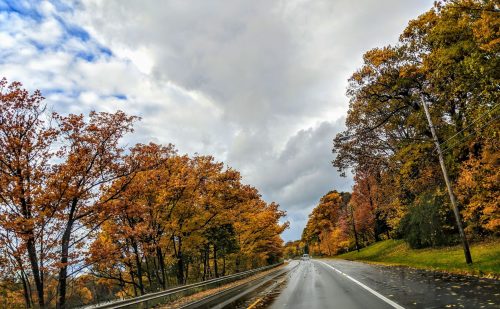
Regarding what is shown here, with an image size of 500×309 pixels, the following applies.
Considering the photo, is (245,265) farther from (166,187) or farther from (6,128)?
(6,128)

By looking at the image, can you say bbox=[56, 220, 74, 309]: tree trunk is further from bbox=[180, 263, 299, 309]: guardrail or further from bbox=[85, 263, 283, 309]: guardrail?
bbox=[180, 263, 299, 309]: guardrail

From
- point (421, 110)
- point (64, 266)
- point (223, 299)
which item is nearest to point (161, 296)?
point (223, 299)

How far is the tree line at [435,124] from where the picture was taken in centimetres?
1518

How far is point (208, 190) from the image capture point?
25.5 m

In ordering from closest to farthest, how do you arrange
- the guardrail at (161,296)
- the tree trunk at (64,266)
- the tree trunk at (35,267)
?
the guardrail at (161,296)
the tree trunk at (35,267)
the tree trunk at (64,266)

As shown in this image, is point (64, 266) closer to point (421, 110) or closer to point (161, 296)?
point (161, 296)

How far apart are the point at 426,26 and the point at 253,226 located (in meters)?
27.8

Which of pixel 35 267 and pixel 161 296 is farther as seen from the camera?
pixel 161 296

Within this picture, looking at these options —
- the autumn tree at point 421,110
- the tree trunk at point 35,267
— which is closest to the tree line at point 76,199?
the tree trunk at point 35,267

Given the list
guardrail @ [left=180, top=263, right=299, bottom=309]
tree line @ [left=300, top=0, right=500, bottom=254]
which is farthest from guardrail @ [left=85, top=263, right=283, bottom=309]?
tree line @ [left=300, top=0, right=500, bottom=254]

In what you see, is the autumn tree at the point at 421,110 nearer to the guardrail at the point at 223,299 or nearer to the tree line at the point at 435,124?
the tree line at the point at 435,124

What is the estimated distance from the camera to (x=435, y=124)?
77.4 feet

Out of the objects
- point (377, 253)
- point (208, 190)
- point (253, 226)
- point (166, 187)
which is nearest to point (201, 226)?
point (208, 190)

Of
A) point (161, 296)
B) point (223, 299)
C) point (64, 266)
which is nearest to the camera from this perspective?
point (64, 266)
